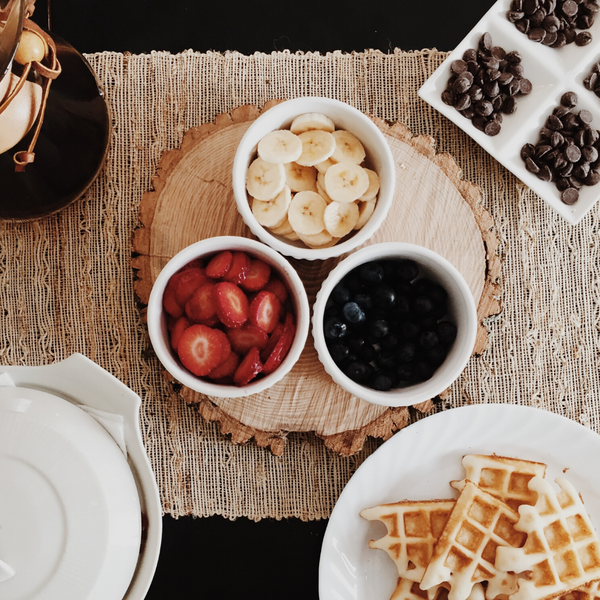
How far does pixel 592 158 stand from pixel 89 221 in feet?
3.65

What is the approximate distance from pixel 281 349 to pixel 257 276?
15 cm

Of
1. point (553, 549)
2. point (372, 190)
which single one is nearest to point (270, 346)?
point (372, 190)

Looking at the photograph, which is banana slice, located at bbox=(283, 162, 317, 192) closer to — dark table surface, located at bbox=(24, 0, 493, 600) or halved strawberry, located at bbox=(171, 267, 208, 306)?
halved strawberry, located at bbox=(171, 267, 208, 306)

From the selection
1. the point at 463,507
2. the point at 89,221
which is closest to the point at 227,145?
the point at 89,221

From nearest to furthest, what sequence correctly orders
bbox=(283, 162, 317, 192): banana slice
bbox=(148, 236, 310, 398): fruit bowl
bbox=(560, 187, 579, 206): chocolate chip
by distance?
bbox=(148, 236, 310, 398): fruit bowl → bbox=(283, 162, 317, 192): banana slice → bbox=(560, 187, 579, 206): chocolate chip

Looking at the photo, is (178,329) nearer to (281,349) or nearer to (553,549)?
(281,349)

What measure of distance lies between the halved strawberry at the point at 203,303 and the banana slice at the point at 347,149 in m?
0.35

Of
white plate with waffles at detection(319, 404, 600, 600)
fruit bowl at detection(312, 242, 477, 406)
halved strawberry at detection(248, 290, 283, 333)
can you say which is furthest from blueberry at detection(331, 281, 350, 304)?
white plate with waffles at detection(319, 404, 600, 600)

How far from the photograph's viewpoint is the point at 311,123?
3.83 ft

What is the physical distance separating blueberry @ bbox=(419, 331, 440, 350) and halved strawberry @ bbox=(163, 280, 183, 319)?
1.52 ft

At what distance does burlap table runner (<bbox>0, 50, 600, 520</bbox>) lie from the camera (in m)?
1.33

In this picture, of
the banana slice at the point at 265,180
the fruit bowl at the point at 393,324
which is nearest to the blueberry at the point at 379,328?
the fruit bowl at the point at 393,324

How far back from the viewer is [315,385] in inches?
47.5

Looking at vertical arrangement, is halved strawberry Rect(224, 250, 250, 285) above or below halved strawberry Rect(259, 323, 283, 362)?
above
